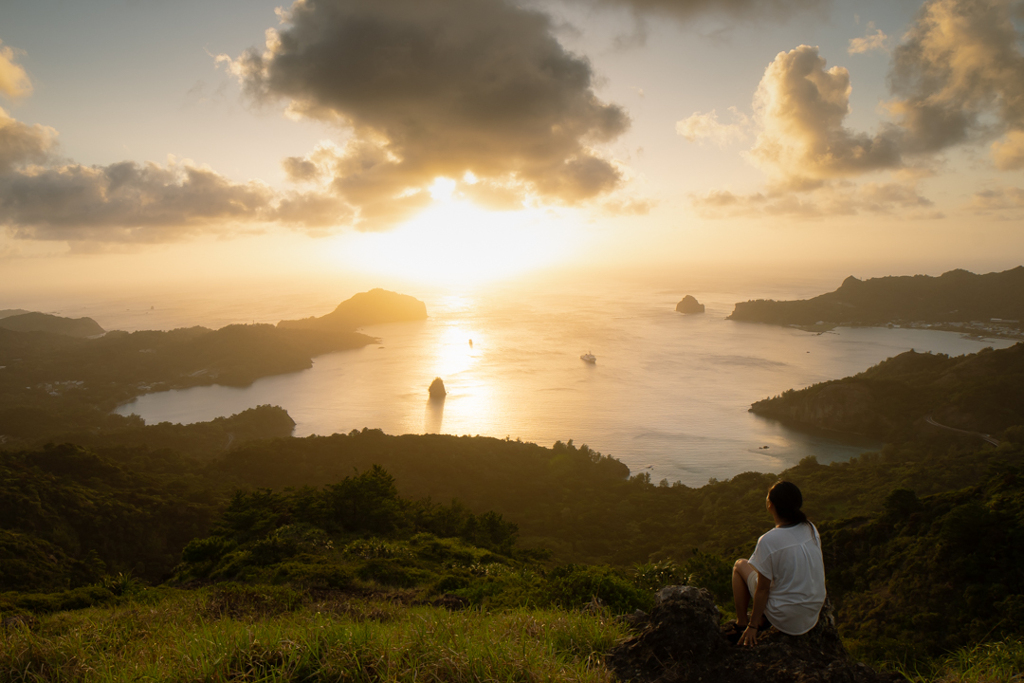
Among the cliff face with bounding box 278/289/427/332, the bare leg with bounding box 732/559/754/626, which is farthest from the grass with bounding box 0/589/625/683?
the cliff face with bounding box 278/289/427/332

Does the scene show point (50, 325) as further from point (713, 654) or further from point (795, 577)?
point (795, 577)

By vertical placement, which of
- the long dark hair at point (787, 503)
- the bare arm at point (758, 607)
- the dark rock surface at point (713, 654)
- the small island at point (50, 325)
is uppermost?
the small island at point (50, 325)

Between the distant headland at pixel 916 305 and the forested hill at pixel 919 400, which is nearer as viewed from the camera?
the forested hill at pixel 919 400

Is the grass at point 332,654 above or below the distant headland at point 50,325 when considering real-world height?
below

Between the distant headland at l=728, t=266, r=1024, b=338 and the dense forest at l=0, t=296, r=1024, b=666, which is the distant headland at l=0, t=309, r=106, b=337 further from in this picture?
the distant headland at l=728, t=266, r=1024, b=338

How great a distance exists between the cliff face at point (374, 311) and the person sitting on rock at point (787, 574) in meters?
137

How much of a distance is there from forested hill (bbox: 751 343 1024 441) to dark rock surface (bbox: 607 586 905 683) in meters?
58.3

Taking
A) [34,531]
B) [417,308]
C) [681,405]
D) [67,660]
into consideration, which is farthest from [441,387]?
[417,308]

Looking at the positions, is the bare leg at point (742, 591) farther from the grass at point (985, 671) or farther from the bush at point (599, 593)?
the bush at point (599, 593)

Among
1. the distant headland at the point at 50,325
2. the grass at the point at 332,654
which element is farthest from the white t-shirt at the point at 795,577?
the distant headland at the point at 50,325

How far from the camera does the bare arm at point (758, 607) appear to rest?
130 inches

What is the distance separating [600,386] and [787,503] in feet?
228

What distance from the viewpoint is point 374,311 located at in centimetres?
14450

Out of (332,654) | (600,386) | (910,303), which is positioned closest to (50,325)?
(600,386)
